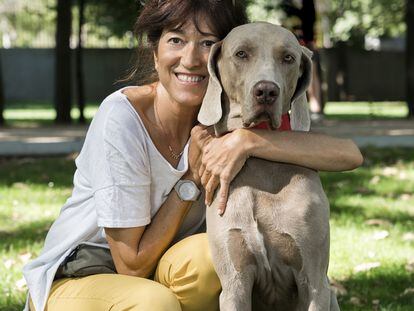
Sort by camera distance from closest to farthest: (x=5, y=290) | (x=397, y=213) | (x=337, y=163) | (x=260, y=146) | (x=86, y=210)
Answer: (x=260, y=146), (x=337, y=163), (x=86, y=210), (x=5, y=290), (x=397, y=213)

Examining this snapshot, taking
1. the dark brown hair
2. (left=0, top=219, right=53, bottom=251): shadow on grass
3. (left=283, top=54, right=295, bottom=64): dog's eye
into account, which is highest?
the dark brown hair

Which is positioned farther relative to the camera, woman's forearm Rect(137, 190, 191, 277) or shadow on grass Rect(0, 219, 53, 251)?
shadow on grass Rect(0, 219, 53, 251)

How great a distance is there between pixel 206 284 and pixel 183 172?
18.4 inches

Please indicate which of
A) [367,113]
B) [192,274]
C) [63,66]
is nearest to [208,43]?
[192,274]

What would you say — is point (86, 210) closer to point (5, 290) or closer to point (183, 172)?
point (183, 172)

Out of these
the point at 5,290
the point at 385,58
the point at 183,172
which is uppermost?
the point at 385,58

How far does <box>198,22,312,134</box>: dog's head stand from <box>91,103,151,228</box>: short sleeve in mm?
402

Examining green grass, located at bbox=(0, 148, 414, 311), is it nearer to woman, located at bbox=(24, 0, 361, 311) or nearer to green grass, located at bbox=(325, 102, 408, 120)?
woman, located at bbox=(24, 0, 361, 311)

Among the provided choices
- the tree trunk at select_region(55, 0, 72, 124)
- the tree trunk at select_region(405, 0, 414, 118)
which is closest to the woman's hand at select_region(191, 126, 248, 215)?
the tree trunk at select_region(55, 0, 72, 124)

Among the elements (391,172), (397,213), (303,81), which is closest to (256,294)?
(303,81)

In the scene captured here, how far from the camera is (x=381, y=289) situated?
4648 mm

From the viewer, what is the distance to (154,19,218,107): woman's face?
3334 mm

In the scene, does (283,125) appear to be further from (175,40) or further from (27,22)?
(27,22)

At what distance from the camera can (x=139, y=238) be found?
3.41 m
